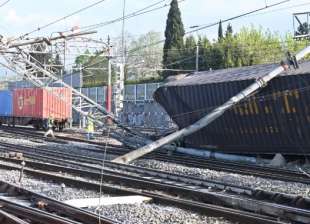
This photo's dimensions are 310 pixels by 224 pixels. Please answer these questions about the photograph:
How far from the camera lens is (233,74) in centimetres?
2172

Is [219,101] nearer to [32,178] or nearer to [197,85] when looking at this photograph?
[197,85]

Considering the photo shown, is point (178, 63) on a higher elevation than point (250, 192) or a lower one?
higher

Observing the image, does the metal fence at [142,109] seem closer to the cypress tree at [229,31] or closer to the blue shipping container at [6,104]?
the blue shipping container at [6,104]

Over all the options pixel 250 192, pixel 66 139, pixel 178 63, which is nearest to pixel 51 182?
pixel 250 192

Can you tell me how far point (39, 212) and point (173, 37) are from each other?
5661 centimetres

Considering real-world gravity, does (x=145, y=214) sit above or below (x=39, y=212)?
below

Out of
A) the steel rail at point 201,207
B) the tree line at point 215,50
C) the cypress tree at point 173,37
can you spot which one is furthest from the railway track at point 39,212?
the cypress tree at point 173,37

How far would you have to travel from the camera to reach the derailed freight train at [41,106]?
36.2 meters

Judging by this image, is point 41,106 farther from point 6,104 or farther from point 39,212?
point 39,212

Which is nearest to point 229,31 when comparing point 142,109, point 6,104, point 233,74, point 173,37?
point 173,37

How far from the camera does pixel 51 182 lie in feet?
42.6

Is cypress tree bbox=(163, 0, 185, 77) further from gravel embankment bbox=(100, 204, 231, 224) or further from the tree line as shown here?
gravel embankment bbox=(100, 204, 231, 224)

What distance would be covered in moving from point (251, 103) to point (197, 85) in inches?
111

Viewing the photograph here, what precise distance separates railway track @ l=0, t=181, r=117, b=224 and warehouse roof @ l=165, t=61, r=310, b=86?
36.6 ft
